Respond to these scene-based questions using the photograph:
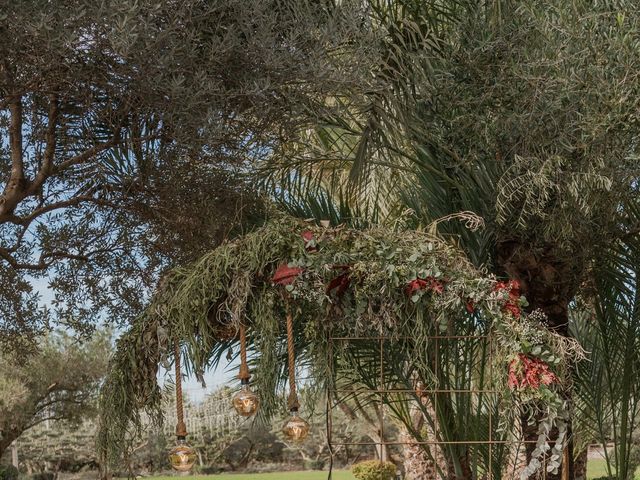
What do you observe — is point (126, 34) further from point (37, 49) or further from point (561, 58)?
point (561, 58)

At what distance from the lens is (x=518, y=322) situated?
17.7 ft

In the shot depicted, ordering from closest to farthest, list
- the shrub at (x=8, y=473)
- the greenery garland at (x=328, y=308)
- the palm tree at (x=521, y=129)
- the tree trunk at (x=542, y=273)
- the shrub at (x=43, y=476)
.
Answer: the greenery garland at (x=328, y=308) < the palm tree at (x=521, y=129) < the tree trunk at (x=542, y=273) < the shrub at (x=8, y=473) < the shrub at (x=43, y=476)

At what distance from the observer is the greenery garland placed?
5.39 metres

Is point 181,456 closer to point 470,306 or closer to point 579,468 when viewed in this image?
point 470,306

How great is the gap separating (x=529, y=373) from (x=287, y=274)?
153 cm

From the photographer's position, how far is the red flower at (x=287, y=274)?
18.1 feet

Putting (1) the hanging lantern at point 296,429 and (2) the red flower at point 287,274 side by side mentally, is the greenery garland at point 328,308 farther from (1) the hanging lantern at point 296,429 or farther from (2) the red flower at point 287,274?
(1) the hanging lantern at point 296,429

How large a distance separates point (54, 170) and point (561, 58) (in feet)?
12.0

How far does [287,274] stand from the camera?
5.53 meters

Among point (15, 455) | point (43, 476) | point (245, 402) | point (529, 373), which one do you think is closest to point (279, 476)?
point (43, 476)

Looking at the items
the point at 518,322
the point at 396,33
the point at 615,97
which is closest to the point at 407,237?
the point at 518,322

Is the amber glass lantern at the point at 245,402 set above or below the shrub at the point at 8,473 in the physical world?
above

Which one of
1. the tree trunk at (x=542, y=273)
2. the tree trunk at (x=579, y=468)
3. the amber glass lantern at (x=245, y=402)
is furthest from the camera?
the tree trunk at (x=579, y=468)

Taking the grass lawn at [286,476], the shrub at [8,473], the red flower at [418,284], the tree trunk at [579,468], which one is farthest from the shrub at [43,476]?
the red flower at [418,284]
